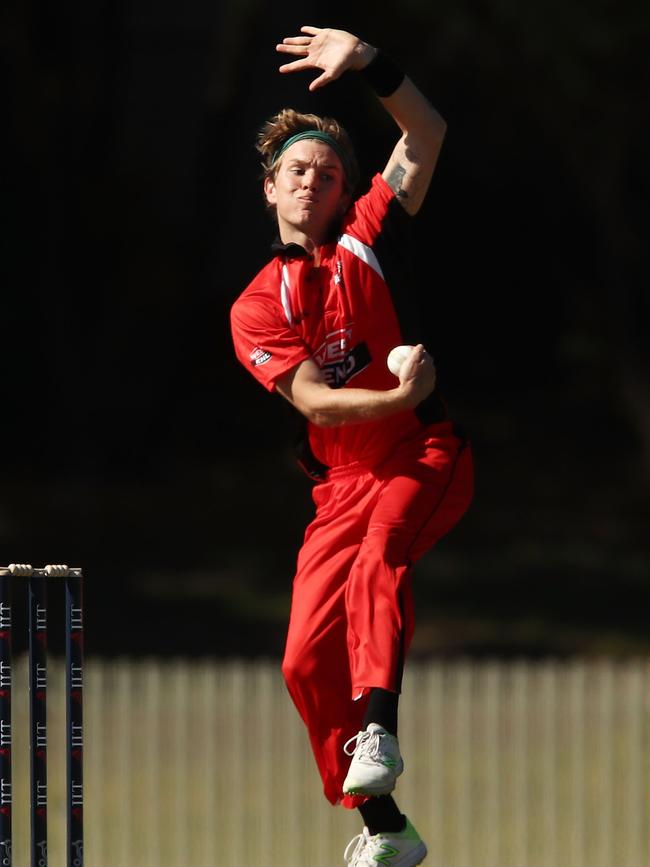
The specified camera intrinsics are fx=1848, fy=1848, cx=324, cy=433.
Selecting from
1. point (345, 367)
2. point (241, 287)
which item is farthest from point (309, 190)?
point (241, 287)

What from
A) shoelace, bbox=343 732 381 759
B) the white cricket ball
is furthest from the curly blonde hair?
shoelace, bbox=343 732 381 759

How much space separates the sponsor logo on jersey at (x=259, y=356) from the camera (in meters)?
4.86

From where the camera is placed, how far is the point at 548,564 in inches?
711

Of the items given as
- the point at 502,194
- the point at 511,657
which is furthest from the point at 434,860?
the point at 502,194

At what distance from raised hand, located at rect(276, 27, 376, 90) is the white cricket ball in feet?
2.24

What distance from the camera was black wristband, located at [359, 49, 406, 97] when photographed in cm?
470

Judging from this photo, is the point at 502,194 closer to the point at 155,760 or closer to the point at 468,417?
the point at 468,417

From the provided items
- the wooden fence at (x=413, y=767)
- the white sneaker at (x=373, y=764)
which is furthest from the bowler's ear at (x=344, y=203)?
the wooden fence at (x=413, y=767)

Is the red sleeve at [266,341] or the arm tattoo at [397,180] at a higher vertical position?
the arm tattoo at [397,180]

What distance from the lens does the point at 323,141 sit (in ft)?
16.4

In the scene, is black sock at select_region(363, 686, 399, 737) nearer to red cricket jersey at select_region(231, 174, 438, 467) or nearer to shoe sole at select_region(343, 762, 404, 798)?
shoe sole at select_region(343, 762, 404, 798)

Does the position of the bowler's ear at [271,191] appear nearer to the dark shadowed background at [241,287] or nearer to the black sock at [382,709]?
the black sock at [382,709]

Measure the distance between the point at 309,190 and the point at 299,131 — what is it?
0.22 meters

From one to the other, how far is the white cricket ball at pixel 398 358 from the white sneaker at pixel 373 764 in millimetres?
882
